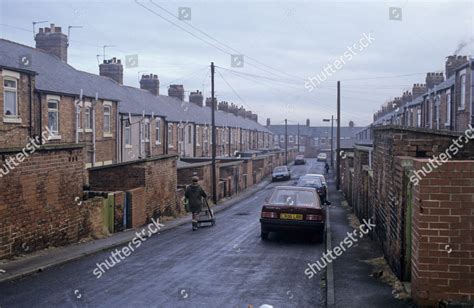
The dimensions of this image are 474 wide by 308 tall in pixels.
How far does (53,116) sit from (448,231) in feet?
67.3

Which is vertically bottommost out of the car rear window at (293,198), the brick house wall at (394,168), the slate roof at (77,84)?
the car rear window at (293,198)

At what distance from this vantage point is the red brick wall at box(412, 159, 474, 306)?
673 cm

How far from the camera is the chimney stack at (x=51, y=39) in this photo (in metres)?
28.7

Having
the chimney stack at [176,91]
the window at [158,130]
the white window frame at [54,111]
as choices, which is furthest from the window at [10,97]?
the chimney stack at [176,91]

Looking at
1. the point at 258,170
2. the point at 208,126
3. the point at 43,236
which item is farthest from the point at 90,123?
the point at 258,170

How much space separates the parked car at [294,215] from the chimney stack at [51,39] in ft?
63.5

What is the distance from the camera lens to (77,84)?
89.7 feet

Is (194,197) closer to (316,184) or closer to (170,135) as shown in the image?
(316,184)

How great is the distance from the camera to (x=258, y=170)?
2202 inches

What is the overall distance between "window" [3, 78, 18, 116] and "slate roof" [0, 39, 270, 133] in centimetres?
68

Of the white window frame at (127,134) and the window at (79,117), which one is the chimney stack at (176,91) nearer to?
the white window frame at (127,134)

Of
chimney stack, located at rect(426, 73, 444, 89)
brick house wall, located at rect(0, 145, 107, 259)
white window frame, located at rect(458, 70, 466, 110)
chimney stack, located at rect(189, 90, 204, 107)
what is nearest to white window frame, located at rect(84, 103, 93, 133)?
brick house wall, located at rect(0, 145, 107, 259)

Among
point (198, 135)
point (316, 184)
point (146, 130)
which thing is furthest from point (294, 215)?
point (198, 135)

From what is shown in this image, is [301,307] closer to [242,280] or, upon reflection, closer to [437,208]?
[242,280]
